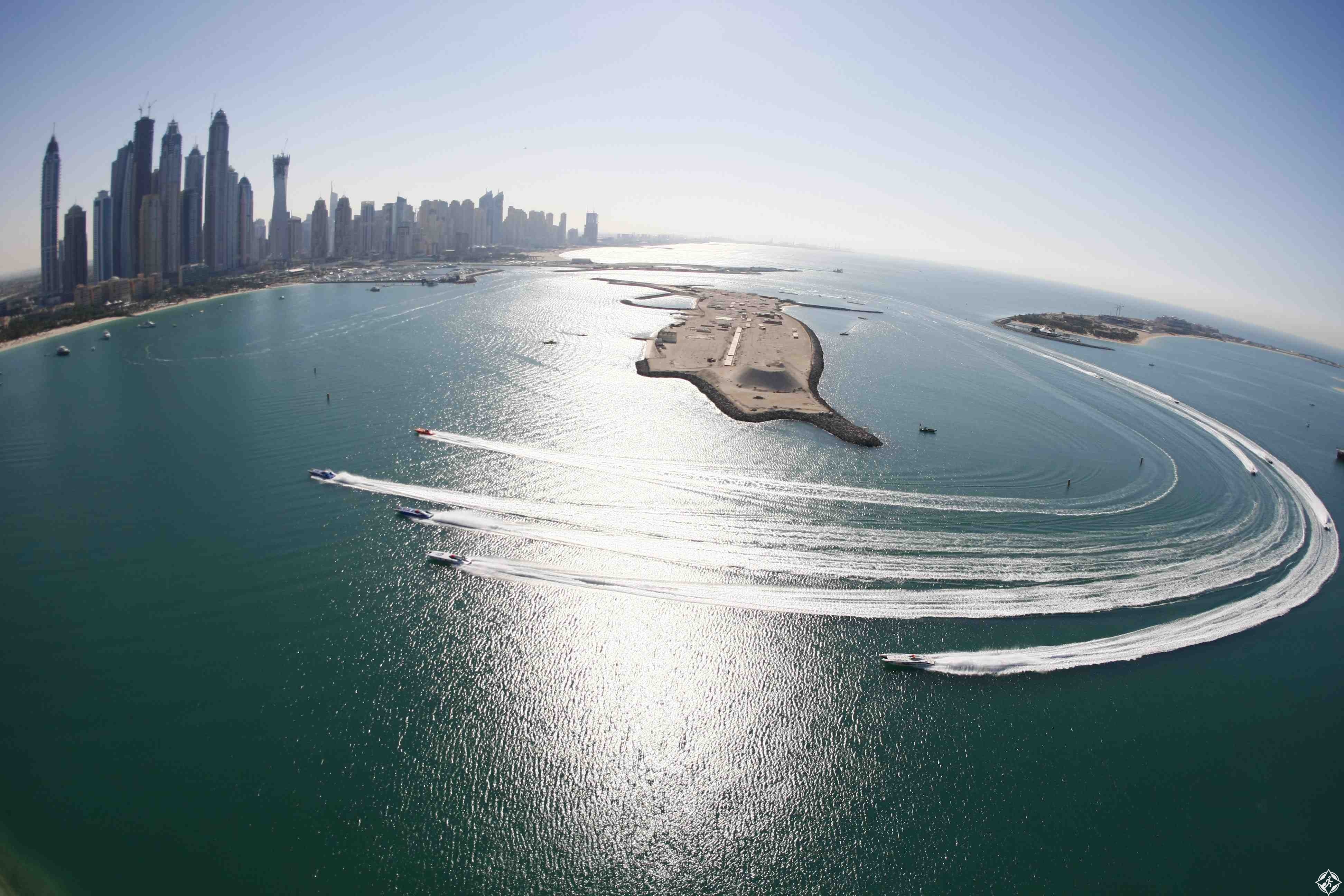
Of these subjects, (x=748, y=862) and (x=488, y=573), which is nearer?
(x=748, y=862)

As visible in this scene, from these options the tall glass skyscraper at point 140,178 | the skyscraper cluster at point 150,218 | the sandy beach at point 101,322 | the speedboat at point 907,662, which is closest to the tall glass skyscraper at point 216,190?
the skyscraper cluster at point 150,218

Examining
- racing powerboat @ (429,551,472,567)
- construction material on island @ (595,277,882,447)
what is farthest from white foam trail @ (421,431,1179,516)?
racing powerboat @ (429,551,472,567)

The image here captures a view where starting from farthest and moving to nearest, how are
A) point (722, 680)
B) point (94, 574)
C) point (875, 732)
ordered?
1. point (94, 574)
2. point (722, 680)
3. point (875, 732)

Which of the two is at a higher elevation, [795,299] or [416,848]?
[795,299]

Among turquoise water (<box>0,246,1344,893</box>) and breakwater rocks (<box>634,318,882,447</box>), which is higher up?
breakwater rocks (<box>634,318,882,447</box>)

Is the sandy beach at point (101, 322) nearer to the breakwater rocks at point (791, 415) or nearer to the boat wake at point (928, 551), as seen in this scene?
the boat wake at point (928, 551)

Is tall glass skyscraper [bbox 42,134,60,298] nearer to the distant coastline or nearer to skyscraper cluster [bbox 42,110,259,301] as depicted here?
skyscraper cluster [bbox 42,110,259,301]

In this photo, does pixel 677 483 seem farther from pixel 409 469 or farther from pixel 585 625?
pixel 409 469

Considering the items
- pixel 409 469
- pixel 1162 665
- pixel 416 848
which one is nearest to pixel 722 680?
pixel 416 848
